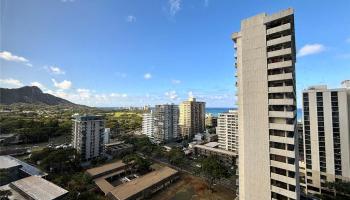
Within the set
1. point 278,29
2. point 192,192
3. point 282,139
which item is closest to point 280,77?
point 278,29

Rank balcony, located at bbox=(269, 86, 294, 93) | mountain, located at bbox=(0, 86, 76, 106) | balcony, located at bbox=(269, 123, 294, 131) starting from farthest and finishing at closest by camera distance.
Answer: mountain, located at bbox=(0, 86, 76, 106), balcony, located at bbox=(269, 86, 294, 93), balcony, located at bbox=(269, 123, 294, 131)

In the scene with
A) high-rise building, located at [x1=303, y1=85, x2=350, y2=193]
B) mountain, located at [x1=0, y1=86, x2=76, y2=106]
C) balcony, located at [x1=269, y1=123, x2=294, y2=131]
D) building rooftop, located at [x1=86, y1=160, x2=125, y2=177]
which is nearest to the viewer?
balcony, located at [x1=269, y1=123, x2=294, y2=131]

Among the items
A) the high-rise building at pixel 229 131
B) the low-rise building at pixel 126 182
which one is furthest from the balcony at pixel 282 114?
the high-rise building at pixel 229 131

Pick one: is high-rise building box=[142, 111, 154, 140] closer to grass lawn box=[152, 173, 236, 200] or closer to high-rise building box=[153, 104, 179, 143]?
high-rise building box=[153, 104, 179, 143]

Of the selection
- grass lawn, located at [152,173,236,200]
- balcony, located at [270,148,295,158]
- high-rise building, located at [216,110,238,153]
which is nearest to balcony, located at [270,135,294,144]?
balcony, located at [270,148,295,158]

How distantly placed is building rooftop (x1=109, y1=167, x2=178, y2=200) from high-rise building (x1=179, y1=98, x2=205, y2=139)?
129 feet

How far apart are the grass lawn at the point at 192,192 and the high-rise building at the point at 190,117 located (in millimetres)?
39356

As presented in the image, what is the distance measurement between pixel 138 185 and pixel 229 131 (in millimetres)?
29356

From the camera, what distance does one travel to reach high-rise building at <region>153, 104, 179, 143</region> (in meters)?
64.9

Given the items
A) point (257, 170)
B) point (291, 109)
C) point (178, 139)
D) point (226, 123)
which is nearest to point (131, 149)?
point (178, 139)

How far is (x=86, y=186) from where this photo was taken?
87.1 feet

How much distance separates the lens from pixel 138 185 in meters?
28.9

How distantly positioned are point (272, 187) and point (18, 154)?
194 ft

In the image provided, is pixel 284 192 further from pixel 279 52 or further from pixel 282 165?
pixel 279 52
